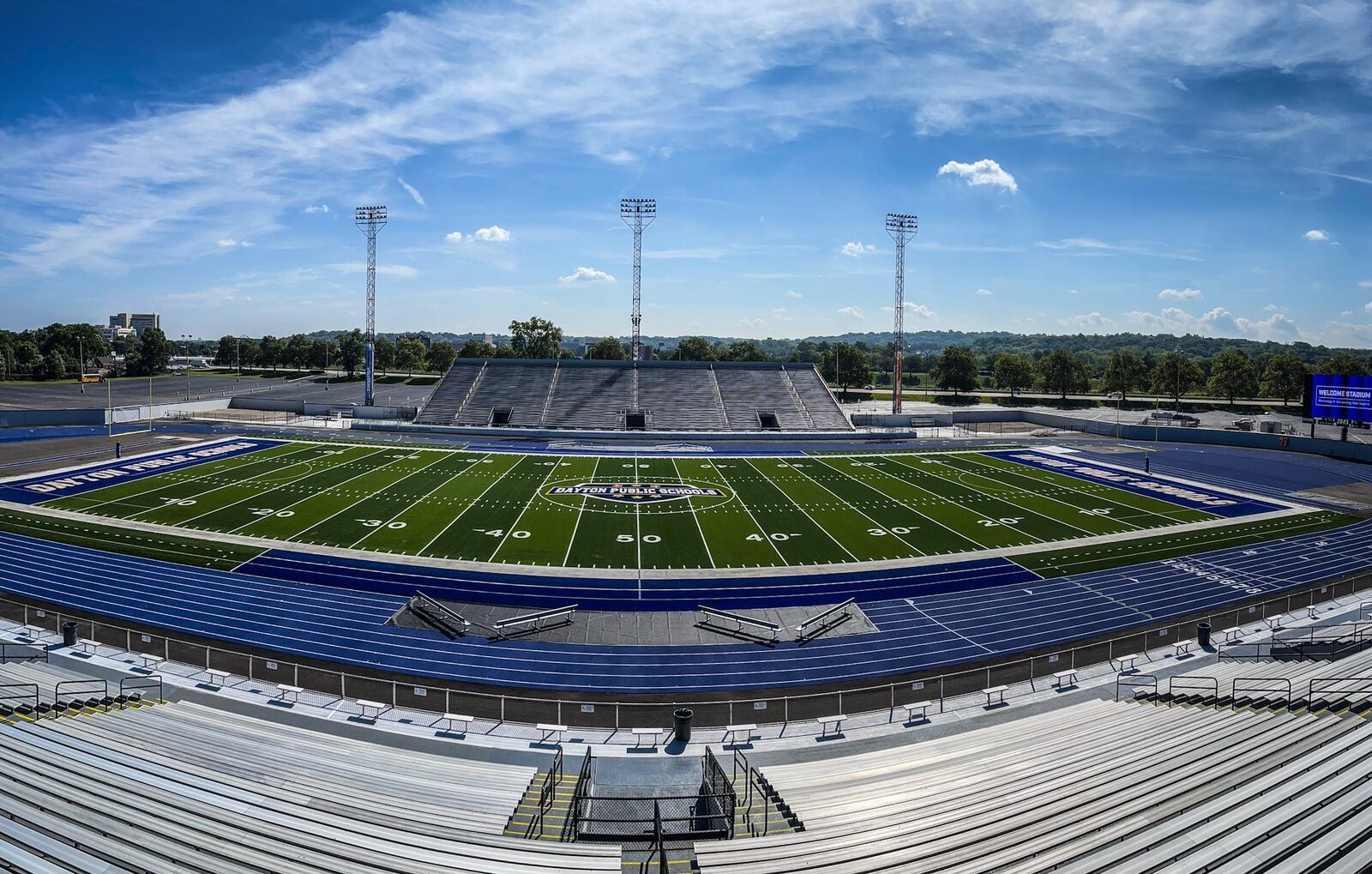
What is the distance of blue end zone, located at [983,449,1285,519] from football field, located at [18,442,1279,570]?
0.77 ft

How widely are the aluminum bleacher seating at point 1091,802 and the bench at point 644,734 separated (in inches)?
112

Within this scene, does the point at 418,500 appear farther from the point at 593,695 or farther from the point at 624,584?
the point at 593,695

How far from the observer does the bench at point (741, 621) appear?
20.5 metres

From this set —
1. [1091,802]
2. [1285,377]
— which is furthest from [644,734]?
[1285,377]

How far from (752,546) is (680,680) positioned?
1147 centimetres

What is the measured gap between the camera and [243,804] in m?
10.0

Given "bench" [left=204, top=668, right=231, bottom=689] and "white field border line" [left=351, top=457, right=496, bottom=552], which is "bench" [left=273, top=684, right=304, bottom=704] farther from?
"white field border line" [left=351, top=457, right=496, bottom=552]

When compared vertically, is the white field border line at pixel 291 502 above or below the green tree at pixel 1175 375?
below

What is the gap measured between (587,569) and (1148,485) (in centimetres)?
3301

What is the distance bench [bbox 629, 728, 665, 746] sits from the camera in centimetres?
1489

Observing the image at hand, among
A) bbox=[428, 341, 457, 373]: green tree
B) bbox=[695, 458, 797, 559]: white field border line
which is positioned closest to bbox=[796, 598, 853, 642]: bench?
bbox=[695, 458, 797, 559]: white field border line

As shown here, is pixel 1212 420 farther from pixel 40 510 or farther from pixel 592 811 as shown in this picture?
pixel 40 510

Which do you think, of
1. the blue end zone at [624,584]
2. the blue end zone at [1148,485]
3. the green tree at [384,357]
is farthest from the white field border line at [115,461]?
the green tree at [384,357]

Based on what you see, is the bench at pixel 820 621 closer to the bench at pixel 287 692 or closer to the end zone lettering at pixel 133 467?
the bench at pixel 287 692
